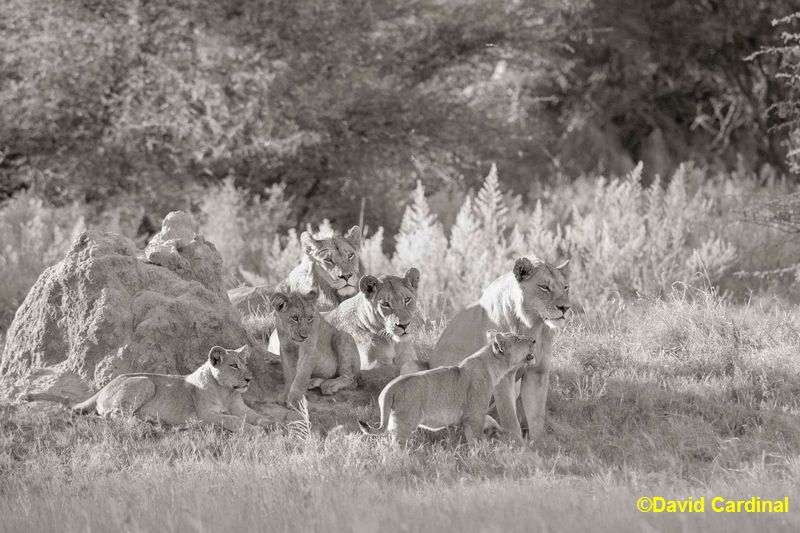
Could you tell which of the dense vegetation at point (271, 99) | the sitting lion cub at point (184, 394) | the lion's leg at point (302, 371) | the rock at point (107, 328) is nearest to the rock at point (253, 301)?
the rock at point (107, 328)

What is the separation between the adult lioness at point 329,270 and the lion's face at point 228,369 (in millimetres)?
1841

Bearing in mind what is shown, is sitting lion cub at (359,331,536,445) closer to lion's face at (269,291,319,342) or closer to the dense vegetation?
lion's face at (269,291,319,342)

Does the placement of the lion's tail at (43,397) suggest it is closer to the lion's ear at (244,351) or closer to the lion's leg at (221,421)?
the lion's leg at (221,421)

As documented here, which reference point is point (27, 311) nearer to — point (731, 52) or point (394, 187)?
point (394, 187)

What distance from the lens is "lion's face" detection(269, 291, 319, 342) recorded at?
990 centimetres

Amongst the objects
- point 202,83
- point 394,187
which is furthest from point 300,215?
point 202,83

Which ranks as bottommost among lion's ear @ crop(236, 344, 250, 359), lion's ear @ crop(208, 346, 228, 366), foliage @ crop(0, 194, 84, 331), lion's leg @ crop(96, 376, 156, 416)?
foliage @ crop(0, 194, 84, 331)

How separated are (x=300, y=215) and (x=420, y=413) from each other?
50.0ft

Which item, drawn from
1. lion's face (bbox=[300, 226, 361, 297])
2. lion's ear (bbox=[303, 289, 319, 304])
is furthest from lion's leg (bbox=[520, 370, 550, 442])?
lion's face (bbox=[300, 226, 361, 297])

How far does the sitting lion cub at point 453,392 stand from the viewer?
8.77m

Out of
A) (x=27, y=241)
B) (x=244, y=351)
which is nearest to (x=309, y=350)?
(x=244, y=351)

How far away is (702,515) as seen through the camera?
21.5ft

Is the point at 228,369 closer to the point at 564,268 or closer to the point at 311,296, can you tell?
the point at 311,296

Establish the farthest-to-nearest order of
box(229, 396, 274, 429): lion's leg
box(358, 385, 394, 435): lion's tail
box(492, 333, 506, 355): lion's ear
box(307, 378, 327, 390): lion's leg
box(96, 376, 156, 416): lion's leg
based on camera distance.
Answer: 1. box(307, 378, 327, 390): lion's leg
2. box(229, 396, 274, 429): lion's leg
3. box(96, 376, 156, 416): lion's leg
4. box(492, 333, 506, 355): lion's ear
5. box(358, 385, 394, 435): lion's tail
